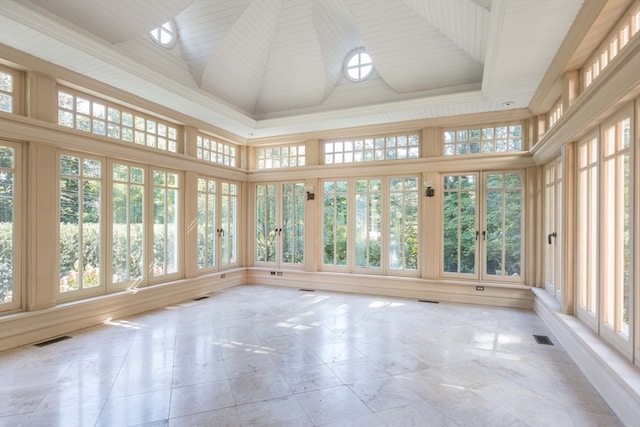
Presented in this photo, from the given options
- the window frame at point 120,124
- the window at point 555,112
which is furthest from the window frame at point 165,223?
the window at point 555,112

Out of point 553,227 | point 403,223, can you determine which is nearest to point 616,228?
point 553,227

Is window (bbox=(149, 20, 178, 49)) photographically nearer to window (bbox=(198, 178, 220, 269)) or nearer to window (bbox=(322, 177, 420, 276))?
window (bbox=(198, 178, 220, 269))

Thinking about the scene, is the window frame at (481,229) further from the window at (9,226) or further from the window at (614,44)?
the window at (9,226)

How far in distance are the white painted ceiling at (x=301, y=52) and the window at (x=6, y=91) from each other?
0.40m

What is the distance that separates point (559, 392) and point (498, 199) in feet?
11.2

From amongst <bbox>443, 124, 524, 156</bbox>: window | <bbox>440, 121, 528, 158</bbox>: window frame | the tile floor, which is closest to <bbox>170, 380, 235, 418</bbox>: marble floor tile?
the tile floor

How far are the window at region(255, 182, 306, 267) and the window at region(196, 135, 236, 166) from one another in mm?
868

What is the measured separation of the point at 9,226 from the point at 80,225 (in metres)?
0.71

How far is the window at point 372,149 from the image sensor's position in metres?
6.11

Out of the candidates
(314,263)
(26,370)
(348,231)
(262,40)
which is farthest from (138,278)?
(262,40)

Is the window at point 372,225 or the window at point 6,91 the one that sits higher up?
the window at point 6,91

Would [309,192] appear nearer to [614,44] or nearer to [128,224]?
[128,224]

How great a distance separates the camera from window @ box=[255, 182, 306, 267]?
6980 millimetres

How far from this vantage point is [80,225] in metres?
4.23
